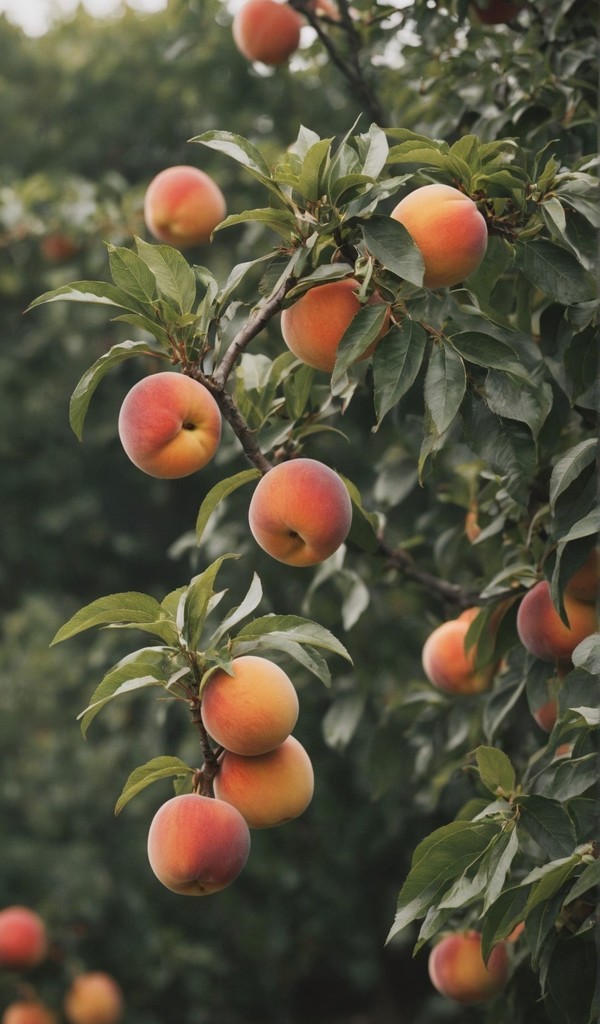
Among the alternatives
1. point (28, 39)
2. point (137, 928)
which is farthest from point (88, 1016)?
point (28, 39)

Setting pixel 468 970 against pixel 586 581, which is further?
pixel 468 970

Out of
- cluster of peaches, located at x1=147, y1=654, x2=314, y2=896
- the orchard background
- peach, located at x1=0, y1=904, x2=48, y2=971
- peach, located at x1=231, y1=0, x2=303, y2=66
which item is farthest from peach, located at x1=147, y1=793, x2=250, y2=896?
peach, located at x1=0, y1=904, x2=48, y2=971

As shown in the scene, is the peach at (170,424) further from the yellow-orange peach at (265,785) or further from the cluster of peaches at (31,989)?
the cluster of peaches at (31,989)

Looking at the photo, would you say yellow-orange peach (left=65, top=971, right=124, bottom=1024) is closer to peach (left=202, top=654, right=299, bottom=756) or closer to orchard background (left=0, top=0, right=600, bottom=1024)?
orchard background (left=0, top=0, right=600, bottom=1024)

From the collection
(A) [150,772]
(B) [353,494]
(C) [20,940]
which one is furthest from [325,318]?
(C) [20,940]

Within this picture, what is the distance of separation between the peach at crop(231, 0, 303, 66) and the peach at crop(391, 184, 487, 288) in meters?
1.11

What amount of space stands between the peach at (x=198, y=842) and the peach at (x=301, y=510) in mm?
253

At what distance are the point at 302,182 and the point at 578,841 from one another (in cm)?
69

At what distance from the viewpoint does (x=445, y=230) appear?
97cm

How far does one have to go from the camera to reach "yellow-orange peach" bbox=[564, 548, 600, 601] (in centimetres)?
116

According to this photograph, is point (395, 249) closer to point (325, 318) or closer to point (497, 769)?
point (325, 318)

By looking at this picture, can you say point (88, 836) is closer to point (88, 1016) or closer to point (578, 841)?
point (88, 1016)

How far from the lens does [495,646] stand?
1401 millimetres

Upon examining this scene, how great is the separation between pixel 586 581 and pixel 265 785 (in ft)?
1.40
